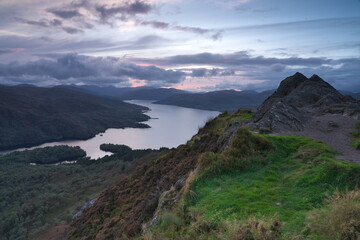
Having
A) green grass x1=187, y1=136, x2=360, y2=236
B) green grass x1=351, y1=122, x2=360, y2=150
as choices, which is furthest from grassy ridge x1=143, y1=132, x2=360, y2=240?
green grass x1=351, y1=122, x2=360, y2=150

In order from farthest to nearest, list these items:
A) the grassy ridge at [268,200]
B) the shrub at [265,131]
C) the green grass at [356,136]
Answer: the shrub at [265,131] → the green grass at [356,136] → the grassy ridge at [268,200]

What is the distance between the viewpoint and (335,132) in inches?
788

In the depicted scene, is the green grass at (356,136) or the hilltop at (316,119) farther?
the hilltop at (316,119)

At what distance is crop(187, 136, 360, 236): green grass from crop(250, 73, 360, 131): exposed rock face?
6777 mm

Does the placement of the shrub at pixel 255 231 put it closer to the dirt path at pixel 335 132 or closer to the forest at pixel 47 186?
the dirt path at pixel 335 132

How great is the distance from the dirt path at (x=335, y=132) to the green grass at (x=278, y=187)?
2205 mm

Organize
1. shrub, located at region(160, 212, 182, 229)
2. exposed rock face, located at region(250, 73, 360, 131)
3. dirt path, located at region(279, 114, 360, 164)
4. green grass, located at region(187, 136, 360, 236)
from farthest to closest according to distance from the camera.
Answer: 1. exposed rock face, located at region(250, 73, 360, 131)
2. dirt path, located at region(279, 114, 360, 164)
3. shrub, located at region(160, 212, 182, 229)
4. green grass, located at region(187, 136, 360, 236)

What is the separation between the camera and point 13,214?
69000mm

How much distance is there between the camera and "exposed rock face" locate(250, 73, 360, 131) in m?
20.4

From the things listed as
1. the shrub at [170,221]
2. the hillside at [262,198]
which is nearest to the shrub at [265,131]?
the hillside at [262,198]

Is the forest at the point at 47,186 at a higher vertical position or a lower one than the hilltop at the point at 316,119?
lower

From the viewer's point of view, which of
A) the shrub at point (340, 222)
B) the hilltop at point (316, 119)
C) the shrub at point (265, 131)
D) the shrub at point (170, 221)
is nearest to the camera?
the shrub at point (340, 222)

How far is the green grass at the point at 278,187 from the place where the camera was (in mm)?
8617

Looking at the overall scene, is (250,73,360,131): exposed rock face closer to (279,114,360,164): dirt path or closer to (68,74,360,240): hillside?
(279,114,360,164): dirt path
